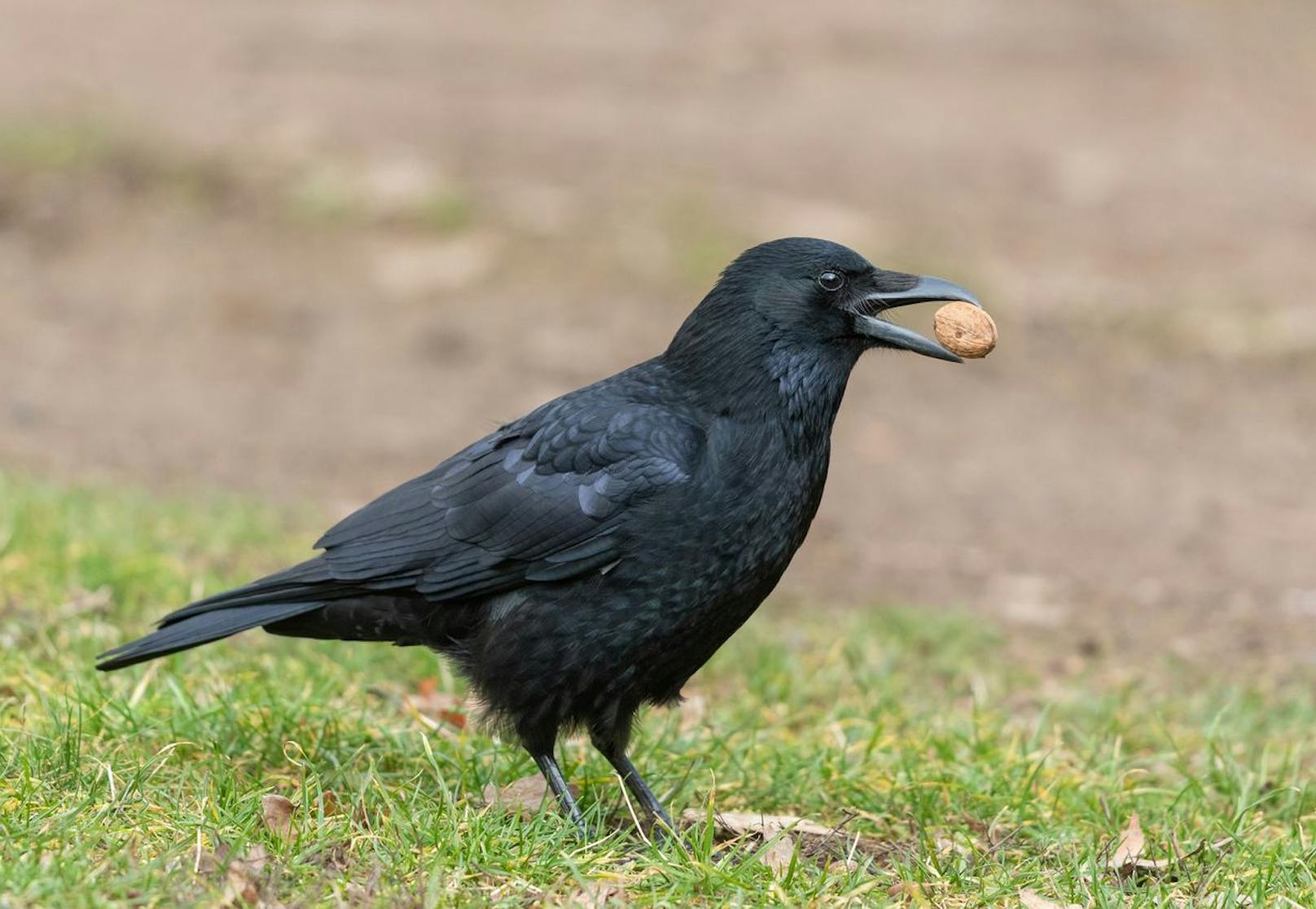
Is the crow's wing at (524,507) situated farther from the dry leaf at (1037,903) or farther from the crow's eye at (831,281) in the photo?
the dry leaf at (1037,903)

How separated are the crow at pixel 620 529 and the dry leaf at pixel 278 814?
59 centimetres

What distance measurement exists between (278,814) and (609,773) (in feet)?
3.42

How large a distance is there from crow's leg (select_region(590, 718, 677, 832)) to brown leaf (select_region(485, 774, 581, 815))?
5.2 inches

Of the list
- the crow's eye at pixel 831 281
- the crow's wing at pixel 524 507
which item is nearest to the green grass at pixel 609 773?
the crow's wing at pixel 524 507

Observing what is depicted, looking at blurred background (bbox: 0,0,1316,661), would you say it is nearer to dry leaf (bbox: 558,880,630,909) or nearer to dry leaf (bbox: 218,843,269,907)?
dry leaf (bbox: 558,880,630,909)

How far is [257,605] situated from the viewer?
13.4ft

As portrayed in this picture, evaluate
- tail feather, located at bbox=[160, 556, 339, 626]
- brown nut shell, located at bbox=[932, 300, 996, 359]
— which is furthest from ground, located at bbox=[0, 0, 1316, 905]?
brown nut shell, located at bbox=[932, 300, 996, 359]

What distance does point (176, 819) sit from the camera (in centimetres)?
332

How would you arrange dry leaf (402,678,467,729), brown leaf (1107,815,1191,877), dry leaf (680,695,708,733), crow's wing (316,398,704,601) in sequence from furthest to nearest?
dry leaf (680,695,708,733)
dry leaf (402,678,467,729)
crow's wing (316,398,704,601)
brown leaf (1107,815,1191,877)

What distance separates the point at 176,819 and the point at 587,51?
1051 centimetres

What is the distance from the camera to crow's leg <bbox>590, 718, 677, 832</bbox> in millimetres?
3896

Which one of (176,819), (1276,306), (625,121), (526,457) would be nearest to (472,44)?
(625,121)

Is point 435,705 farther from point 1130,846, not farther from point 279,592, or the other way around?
point 1130,846

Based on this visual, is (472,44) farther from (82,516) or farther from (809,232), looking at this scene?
(82,516)
